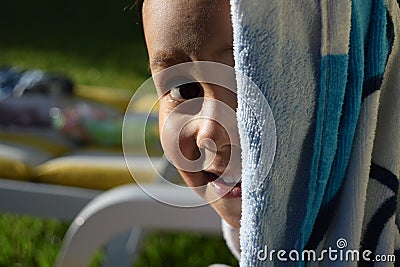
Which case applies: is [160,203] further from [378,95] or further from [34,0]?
[34,0]

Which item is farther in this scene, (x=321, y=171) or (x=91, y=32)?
(x=91, y=32)

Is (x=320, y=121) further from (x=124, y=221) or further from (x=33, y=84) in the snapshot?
(x=33, y=84)

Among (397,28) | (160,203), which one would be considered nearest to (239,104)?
(397,28)

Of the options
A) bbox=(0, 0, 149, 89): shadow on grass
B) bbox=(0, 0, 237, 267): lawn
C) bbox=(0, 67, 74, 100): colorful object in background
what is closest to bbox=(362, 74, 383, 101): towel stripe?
bbox=(0, 0, 237, 267): lawn

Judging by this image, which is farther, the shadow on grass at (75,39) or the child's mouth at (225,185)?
the shadow on grass at (75,39)

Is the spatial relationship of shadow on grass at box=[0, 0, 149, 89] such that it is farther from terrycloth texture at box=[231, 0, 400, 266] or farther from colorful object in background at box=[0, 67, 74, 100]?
terrycloth texture at box=[231, 0, 400, 266]

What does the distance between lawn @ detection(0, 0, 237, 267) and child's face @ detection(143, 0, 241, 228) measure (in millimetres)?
1543

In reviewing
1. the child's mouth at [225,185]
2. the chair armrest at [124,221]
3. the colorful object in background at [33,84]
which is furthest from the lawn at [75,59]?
the child's mouth at [225,185]

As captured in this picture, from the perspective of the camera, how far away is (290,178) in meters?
0.95

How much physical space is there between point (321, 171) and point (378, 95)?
110mm

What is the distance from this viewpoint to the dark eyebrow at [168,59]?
982 millimetres

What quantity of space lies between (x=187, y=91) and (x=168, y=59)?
0.15 ft

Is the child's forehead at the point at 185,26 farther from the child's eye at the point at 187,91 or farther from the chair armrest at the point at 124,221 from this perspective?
the chair armrest at the point at 124,221

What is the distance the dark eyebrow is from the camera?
3.22 feet
